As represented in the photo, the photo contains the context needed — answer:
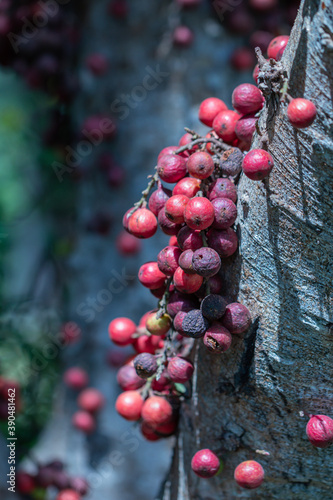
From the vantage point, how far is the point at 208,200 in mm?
758

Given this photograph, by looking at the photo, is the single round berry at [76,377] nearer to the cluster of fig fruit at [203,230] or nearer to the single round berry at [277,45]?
the cluster of fig fruit at [203,230]

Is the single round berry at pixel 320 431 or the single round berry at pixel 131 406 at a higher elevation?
the single round berry at pixel 131 406

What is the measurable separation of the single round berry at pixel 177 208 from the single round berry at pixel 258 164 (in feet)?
0.41

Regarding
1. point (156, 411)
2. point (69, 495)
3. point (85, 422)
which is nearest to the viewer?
point (156, 411)

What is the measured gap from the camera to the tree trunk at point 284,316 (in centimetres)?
67

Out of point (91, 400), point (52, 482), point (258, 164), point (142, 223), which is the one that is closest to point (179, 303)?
point (142, 223)

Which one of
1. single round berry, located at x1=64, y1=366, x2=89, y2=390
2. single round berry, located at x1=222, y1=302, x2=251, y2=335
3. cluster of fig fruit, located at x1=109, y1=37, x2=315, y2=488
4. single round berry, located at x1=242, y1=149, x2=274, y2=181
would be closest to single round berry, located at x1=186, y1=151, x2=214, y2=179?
cluster of fig fruit, located at x1=109, y1=37, x2=315, y2=488

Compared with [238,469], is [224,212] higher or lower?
higher

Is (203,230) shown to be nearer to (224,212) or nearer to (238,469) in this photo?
(224,212)

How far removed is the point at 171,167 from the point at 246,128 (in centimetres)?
13

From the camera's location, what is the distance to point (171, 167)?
0.84 metres

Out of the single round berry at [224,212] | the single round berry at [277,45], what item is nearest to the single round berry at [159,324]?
the single round berry at [224,212]

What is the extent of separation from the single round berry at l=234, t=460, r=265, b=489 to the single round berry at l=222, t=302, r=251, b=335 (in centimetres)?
26

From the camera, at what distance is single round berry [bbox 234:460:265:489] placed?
0.88 m
